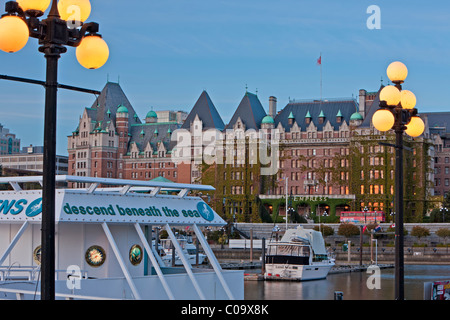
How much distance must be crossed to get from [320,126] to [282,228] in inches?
918

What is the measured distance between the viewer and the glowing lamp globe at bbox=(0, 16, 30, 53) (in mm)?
8688

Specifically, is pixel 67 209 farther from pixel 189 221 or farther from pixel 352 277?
pixel 352 277

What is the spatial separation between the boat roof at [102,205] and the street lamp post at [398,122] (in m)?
4.67

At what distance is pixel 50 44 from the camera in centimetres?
896

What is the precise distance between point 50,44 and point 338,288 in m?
46.3

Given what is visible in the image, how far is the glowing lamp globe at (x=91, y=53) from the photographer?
920cm

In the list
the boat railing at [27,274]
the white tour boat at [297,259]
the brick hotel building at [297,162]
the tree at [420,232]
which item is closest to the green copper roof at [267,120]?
the brick hotel building at [297,162]

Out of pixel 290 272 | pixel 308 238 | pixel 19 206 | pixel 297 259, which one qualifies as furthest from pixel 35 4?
pixel 308 238

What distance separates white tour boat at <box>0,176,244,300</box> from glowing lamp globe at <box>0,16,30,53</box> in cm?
536

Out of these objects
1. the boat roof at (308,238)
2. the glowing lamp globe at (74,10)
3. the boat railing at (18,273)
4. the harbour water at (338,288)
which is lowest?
the harbour water at (338,288)

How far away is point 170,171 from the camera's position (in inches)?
5281

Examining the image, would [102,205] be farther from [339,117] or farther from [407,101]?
[339,117]

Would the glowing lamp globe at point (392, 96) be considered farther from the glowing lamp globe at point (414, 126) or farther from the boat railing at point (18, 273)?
the boat railing at point (18, 273)

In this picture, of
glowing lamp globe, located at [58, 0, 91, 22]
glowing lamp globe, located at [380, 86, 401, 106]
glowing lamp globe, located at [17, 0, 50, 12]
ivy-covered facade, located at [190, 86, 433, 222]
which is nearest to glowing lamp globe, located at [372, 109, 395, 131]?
glowing lamp globe, located at [380, 86, 401, 106]
